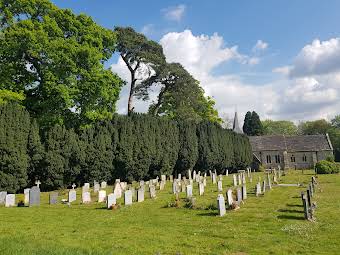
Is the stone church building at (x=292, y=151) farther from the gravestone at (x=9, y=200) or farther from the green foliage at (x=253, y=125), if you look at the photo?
the gravestone at (x=9, y=200)

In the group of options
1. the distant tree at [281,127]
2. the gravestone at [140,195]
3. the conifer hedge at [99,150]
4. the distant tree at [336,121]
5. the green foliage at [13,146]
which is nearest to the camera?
the gravestone at [140,195]

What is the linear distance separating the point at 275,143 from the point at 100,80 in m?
47.5

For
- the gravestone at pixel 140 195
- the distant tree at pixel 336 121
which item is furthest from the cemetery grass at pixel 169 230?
the distant tree at pixel 336 121

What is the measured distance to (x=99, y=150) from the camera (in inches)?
1190

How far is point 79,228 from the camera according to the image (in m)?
12.7

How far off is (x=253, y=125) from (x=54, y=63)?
73358 mm

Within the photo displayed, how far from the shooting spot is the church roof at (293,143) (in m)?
66.3

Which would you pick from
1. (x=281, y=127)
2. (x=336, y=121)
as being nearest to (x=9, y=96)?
(x=336, y=121)

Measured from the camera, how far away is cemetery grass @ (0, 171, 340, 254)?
32.2ft

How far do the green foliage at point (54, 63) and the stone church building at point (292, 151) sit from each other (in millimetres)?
44189

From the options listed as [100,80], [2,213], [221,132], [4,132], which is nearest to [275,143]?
[221,132]

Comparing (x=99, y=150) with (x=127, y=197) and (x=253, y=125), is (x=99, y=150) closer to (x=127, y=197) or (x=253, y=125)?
(x=127, y=197)

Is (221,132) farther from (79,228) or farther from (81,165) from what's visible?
(79,228)

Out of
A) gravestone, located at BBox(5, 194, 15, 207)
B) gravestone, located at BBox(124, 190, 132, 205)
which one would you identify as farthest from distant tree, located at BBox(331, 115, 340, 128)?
gravestone, located at BBox(5, 194, 15, 207)
